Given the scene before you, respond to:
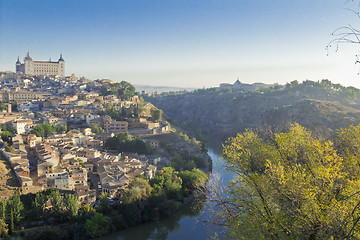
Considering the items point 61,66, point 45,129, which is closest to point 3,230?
point 45,129

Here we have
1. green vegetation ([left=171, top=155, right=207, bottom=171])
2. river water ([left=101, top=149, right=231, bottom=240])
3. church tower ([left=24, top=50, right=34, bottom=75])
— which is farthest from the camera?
church tower ([left=24, top=50, right=34, bottom=75])

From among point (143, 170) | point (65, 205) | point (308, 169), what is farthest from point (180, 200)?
point (308, 169)

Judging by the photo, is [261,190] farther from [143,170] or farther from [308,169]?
[143,170]

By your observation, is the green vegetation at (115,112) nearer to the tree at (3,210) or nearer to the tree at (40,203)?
the tree at (40,203)

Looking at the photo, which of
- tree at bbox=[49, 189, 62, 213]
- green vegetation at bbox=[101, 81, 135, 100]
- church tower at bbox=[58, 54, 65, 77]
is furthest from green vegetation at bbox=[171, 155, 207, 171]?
church tower at bbox=[58, 54, 65, 77]

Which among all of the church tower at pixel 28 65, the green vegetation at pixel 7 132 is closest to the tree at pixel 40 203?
the green vegetation at pixel 7 132

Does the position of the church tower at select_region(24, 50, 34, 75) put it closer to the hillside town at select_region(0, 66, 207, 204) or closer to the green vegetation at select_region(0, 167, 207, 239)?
the hillside town at select_region(0, 66, 207, 204)
